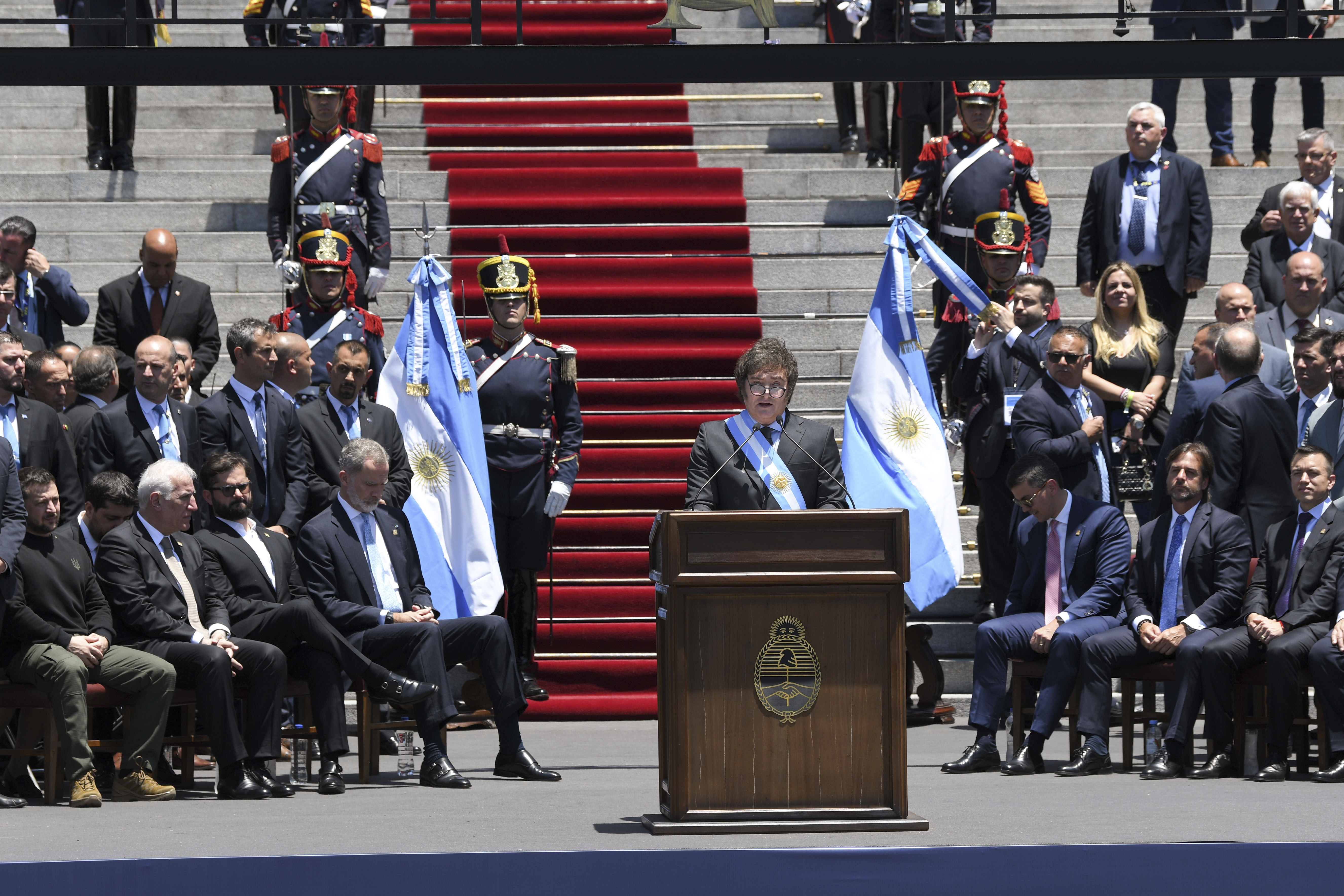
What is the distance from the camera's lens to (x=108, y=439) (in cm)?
805

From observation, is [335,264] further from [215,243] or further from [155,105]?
[155,105]

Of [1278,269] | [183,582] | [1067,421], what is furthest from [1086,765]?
[183,582]

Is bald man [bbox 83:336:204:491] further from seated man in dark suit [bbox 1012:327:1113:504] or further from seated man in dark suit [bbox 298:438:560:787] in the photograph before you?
seated man in dark suit [bbox 1012:327:1113:504]

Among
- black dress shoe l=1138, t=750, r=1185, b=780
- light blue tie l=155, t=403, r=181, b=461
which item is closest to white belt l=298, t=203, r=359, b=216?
light blue tie l=155, t=403, r=181, b=461

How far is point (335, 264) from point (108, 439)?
168cm

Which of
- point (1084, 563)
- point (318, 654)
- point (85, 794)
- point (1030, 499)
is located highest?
point (1030, 499)

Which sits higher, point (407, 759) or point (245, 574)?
point (245, 574)

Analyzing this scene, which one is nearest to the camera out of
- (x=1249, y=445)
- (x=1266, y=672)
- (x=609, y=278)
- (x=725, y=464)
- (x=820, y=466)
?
(x=725, y=464)

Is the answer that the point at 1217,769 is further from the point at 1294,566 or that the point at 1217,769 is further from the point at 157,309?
the point at 157,309

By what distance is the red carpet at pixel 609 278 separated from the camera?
31.1 ft

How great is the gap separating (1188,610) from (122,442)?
4.47 m

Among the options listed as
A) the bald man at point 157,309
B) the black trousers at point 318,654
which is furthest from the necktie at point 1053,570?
the bald man at point 157,309

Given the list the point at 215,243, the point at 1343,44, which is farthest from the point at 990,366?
the point at 215,243

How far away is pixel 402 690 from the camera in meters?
7.24
